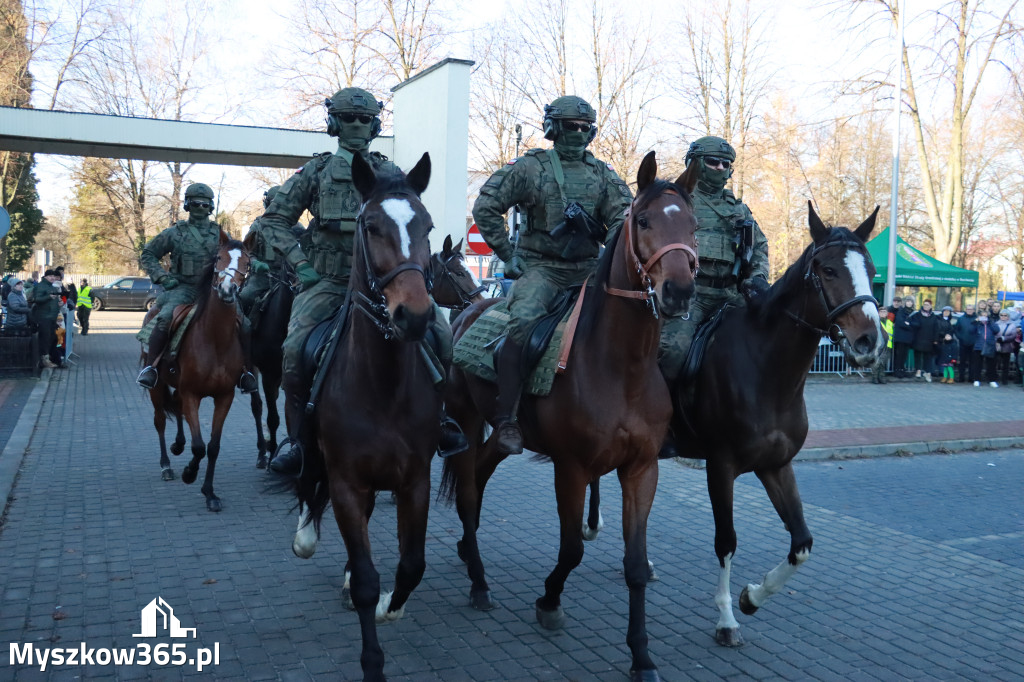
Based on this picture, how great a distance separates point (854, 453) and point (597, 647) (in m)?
8.07

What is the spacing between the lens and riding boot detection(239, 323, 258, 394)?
30.0ft

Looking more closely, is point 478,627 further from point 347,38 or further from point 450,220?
point 347,38

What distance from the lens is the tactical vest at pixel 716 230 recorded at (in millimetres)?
6297

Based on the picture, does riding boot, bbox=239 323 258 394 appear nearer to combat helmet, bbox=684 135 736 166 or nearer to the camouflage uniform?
the camouflage uniform

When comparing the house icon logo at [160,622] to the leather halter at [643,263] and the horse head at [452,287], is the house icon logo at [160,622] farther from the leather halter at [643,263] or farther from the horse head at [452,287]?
the horse head at [452,287]

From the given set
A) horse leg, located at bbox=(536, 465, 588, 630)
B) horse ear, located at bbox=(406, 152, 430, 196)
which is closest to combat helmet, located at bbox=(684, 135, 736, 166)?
horse ear, located at bbox=(406, 152, 430, 196)

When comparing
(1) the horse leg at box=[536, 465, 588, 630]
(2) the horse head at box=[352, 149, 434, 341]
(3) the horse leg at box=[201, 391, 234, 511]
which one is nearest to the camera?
(2) the horse head at box=[352, 149, 434, 341]

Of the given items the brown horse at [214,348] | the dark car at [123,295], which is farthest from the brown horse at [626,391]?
the dark car at [123,295]

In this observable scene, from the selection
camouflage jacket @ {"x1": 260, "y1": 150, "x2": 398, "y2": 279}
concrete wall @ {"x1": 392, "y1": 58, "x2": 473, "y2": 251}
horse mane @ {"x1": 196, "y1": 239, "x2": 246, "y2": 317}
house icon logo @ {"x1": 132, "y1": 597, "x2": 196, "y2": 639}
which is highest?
concrete wall @ {"x1": 392, "y1": 58, "x2": 473, "y2": 251}

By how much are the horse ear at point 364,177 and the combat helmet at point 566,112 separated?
5.41 feet

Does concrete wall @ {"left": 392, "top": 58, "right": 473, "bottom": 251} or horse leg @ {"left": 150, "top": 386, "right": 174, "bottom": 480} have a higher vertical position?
concrete wall @ {"left": 392, "top": 58, "right": 473, "bottom": 251}

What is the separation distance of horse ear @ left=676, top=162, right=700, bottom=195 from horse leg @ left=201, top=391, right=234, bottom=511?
5.54 metres

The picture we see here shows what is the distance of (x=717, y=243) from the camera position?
6.31 m

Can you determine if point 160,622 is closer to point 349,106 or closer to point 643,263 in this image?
point 349,106
